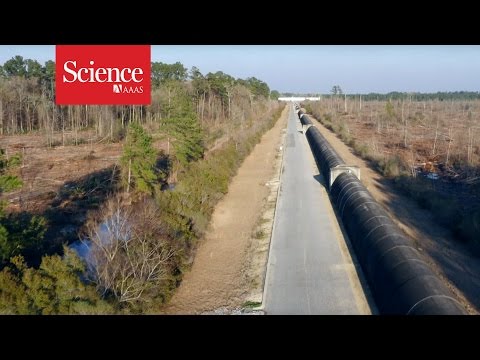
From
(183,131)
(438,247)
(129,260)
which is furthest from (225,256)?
(183,131)

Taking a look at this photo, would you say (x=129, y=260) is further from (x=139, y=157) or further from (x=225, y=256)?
(x=139, y=157)

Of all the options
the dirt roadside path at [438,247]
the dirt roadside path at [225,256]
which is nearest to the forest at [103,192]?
the dirt roadside path at [225,256]

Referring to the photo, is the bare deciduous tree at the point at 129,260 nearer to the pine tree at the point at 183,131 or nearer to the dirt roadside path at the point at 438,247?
the dirt roadside path at the point at 438,247

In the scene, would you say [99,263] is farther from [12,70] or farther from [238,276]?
[12,70]

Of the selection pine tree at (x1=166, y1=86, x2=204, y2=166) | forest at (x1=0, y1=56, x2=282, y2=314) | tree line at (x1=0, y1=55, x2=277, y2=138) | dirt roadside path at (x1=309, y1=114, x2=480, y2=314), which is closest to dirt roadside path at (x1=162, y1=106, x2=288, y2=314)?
forest at (x1=0, y1=56, x2=282, y2=314)

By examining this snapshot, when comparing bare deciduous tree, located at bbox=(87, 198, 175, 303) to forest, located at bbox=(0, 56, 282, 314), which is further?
bare deciduous tree, located at bbox=(87, 198, 175, 303)

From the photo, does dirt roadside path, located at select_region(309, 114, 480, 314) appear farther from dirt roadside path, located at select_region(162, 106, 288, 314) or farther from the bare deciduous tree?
the bare deciduous tree
